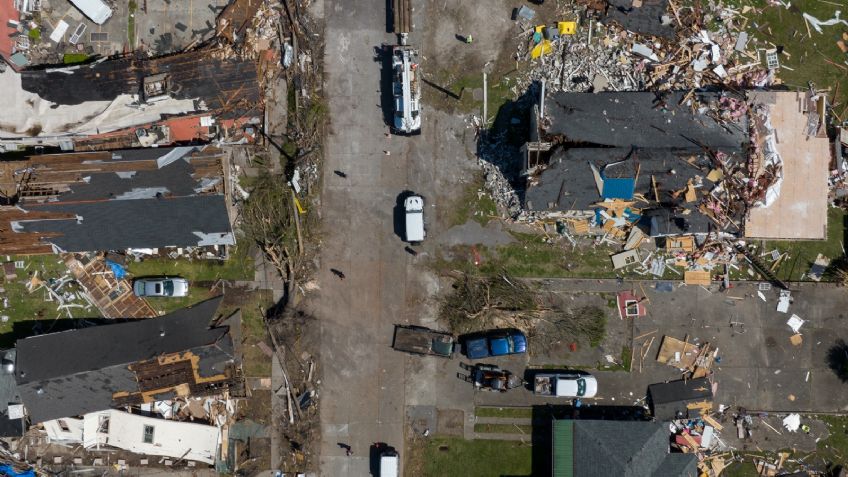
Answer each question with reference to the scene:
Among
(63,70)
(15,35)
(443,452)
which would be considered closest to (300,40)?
(63,70)

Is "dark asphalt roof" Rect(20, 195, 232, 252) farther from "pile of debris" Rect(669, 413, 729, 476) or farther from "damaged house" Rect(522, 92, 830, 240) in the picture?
"pile of debris" Rect(669, 413, 729, 476)

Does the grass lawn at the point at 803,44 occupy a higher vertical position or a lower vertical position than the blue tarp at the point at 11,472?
higher

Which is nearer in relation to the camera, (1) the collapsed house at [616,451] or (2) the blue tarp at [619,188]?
(2) the blue tarp at [619,188]

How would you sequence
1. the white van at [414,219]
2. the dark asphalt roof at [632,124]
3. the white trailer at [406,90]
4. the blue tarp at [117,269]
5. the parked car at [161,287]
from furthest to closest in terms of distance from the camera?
the blue tarp at [117,269]
the parked car at [161,287]
the white van at [414,219]
the white trailer at [406,90]
the dark asphalt roof at [632,124]

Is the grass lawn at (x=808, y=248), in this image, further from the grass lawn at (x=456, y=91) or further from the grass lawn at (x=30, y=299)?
the grass lawn at (x=30, y=299)

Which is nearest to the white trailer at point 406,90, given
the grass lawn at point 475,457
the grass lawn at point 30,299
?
the grass lawn at point 475,457

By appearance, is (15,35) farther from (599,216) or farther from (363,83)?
(599,216)

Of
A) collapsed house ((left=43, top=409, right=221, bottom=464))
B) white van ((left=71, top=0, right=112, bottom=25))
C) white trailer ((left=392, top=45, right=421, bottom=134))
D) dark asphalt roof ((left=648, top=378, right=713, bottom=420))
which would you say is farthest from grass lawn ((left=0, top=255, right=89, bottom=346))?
dark asphalt roof ((left=648, top=378, right=713, bottom=420))

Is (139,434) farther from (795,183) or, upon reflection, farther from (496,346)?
(795,183)
